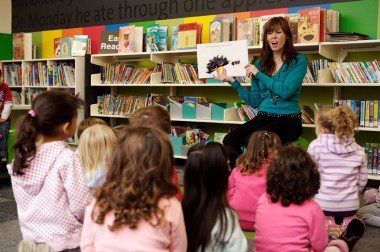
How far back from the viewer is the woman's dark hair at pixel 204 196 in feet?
5.17

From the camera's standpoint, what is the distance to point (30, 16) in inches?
285

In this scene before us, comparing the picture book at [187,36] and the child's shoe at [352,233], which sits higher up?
the picture book at [187,36]

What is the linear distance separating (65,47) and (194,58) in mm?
2092

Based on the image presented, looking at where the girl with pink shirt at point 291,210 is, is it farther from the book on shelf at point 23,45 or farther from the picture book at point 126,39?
the book on shelf at point 23,45

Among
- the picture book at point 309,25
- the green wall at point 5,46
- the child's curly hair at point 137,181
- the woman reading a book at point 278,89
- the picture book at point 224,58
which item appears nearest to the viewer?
the child's curly hair at point 137,181

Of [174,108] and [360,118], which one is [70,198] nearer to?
[360,118]

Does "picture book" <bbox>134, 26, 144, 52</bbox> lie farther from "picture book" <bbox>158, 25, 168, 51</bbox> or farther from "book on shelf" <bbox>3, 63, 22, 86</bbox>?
"book on shelf" <bbox>3, 63, 22, 86</bbox>

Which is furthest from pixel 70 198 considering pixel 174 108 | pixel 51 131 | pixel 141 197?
pixel 174 108

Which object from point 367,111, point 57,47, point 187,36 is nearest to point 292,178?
point 367,111

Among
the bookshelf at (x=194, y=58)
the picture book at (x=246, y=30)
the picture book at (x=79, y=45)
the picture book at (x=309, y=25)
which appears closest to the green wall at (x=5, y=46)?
the picture book at (x=79, y=45)

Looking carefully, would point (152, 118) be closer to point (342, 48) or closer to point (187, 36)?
point (342, 48)

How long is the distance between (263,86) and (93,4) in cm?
388

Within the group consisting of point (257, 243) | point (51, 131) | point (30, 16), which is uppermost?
point (30, 16)

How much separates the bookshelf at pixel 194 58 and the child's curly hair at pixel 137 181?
10.3 feet
